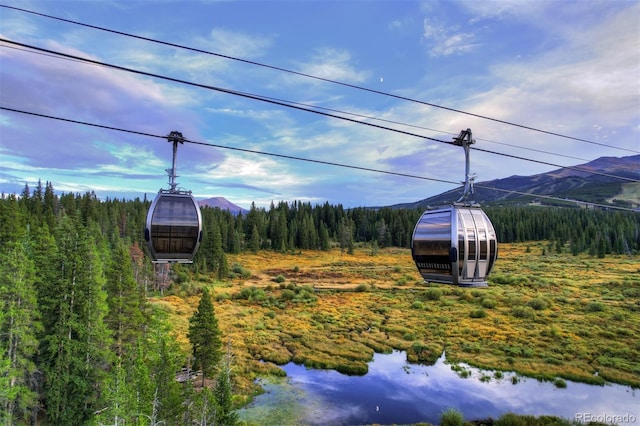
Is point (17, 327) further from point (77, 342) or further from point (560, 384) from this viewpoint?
point (560, 384)

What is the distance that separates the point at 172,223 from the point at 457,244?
293 inches

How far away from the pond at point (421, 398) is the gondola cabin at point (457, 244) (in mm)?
20976

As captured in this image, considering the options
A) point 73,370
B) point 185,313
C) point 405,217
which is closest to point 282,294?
point 185,313

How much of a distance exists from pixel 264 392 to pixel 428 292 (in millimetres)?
39867

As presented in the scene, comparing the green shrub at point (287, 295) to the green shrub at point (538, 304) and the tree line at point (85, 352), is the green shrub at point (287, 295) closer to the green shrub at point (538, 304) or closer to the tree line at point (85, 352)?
the tree line at point (85, 352)

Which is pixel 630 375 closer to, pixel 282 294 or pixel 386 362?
pixel 386 362

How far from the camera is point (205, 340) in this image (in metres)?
32.0

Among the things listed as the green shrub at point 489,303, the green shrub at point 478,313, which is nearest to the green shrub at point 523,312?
the green shrub at point 489,303

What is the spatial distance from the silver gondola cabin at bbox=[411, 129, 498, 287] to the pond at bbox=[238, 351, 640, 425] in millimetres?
20981

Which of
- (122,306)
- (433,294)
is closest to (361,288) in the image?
(433,294)

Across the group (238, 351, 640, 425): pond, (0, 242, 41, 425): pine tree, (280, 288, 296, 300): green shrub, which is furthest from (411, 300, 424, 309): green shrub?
(0, 242, 41, 425): pine tree

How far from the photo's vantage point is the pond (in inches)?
1080

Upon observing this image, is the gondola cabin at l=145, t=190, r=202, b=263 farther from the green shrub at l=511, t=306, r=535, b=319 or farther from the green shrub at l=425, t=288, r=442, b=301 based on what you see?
the green shrub at l=425, t=288, r=442, b=301

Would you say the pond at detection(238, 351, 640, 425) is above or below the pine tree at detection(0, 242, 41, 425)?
below
